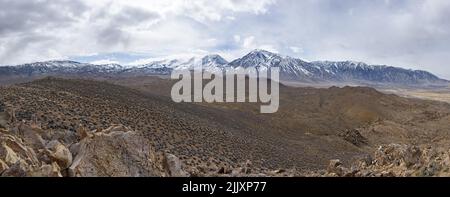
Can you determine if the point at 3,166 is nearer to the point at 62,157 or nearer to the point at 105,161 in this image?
the point at 62,157

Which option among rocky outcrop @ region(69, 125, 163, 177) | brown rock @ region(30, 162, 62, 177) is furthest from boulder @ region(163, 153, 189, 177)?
brown rock @ region(30, 162, 62, 177)

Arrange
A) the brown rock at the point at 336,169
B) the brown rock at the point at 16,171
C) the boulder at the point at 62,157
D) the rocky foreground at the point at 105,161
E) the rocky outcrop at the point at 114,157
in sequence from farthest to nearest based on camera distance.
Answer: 1. the brown rock at the point at 336,169
2. the boulder at the point at 62,157
3. the rocky outcrop at the point at 114,157
4. the rocky foreground at the point at 105,161
5. the brown rock at the point at 16,171

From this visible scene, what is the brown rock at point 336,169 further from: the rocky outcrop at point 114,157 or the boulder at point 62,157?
the boulder at point 62,157

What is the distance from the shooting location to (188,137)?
27641 mm

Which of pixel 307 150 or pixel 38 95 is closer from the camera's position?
pixel 38 95

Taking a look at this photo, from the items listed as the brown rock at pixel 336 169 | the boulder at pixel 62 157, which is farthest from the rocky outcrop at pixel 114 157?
the brown rock at pixel 336 169

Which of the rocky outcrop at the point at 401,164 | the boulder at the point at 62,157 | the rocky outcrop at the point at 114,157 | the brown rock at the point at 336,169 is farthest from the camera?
the brown rock at the point at 336,169

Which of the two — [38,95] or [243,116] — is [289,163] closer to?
[38,95]

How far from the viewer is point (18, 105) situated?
81.9 ft

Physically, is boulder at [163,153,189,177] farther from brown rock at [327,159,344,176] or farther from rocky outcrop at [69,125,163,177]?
brown rock at [327,159,344,176]

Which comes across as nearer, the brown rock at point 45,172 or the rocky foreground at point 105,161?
the brown rock at point 45,172

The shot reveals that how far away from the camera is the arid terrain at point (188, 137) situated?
11.3m
